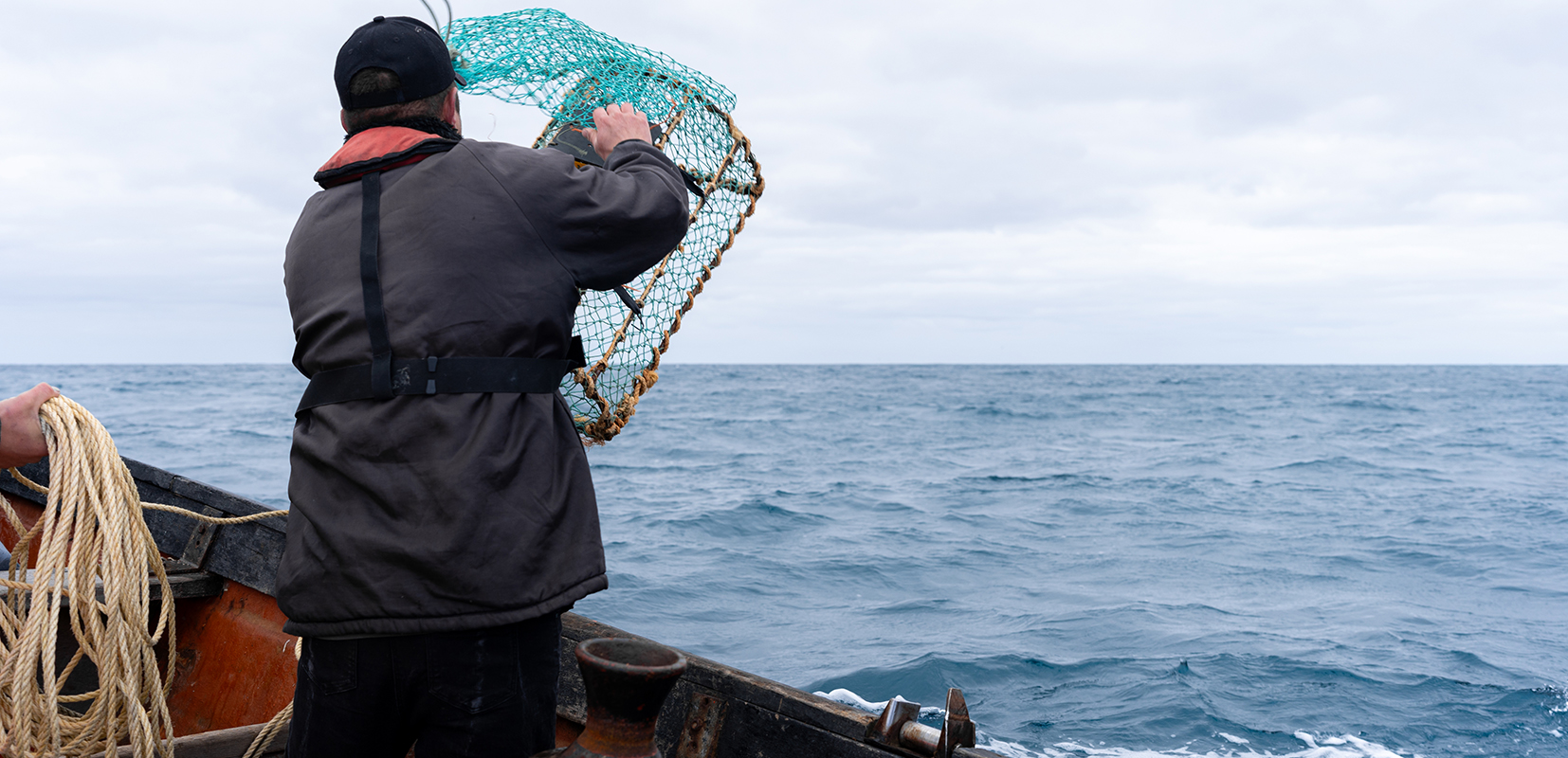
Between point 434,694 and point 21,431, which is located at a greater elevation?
point 21,431

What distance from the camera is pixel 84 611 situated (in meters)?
2.40

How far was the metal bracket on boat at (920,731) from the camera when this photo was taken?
2432 millimetres

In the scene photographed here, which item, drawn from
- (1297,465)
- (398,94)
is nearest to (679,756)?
(398,94)

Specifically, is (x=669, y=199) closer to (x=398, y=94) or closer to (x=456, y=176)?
(x=456, y=176)

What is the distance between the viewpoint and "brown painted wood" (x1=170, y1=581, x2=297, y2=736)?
362cm

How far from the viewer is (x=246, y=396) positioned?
180 feet

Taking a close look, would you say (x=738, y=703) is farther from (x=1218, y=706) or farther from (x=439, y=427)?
(x=1218, y=706)

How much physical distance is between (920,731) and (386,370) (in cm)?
160

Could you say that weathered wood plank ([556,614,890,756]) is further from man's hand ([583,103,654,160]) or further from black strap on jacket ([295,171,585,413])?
man's hand ([583,103,654,160])

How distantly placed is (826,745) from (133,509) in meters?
1.83

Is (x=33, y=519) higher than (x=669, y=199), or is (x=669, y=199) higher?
(x=669, y=199)

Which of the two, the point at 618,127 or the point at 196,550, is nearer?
the point at 618,127

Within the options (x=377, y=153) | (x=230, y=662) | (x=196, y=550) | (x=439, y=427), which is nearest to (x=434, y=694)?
(x=439, y=427)

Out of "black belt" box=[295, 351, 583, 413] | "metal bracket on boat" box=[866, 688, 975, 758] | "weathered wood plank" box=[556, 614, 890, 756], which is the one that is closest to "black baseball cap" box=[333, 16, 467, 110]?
"black belt" box=[295, 351, 583, 413]
